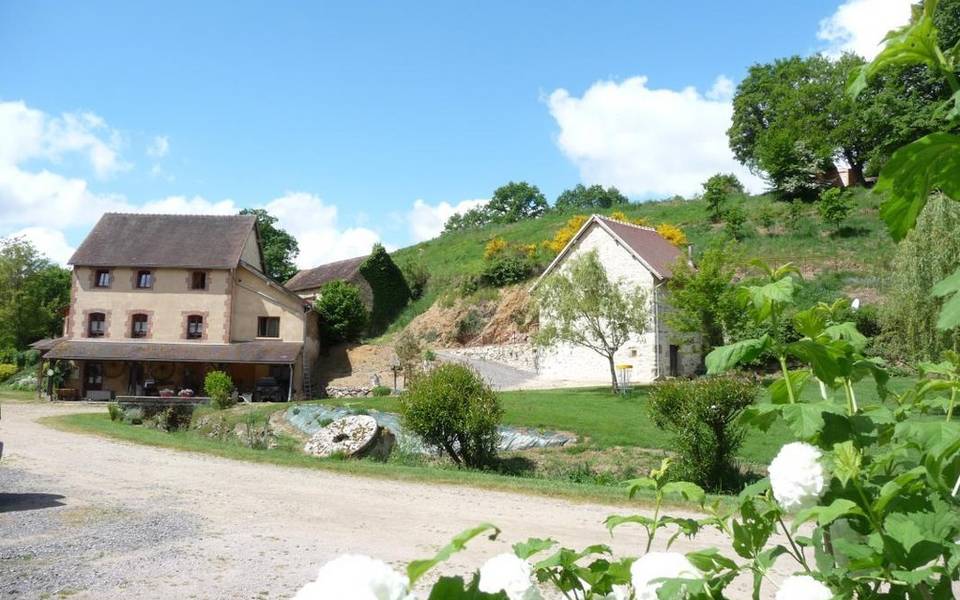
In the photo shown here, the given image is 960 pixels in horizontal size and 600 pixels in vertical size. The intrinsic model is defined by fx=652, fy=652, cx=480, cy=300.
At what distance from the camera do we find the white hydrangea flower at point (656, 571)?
120 cm

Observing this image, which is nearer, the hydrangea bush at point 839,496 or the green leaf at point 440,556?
the green leaf at point 440,556

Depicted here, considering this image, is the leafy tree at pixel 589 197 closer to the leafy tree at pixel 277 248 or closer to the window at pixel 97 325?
the leafy tree at pixel 277 248

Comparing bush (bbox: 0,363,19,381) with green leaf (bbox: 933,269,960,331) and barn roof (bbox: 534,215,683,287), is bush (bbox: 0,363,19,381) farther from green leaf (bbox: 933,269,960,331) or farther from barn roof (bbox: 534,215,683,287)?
green leaf (bbox: 933,269,960,331)

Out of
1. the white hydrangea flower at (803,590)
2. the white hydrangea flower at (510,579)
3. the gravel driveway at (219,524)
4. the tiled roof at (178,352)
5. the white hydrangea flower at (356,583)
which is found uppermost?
the tiled roof at (178,352)

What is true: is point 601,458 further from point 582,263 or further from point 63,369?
point 63,369

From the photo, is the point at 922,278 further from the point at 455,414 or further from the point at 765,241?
the point at 765,241

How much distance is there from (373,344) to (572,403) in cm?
2075

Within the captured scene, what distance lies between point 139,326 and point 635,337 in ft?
85.6

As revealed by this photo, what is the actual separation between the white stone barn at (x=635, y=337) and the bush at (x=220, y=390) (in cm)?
1492

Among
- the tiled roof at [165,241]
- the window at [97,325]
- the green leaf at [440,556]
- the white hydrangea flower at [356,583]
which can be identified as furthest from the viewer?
the tiled roof at [165,241]

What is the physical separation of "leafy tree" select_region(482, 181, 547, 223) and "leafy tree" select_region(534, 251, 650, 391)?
2476 inches

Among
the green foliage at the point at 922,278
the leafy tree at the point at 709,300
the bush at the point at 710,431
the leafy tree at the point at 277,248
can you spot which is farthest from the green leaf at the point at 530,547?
the leafy tree at the point at 277,248

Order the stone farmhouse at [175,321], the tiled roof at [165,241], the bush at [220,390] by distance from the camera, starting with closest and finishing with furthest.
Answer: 1. the bush at [220,390]
2. the stone farmhouse at [175,321]
3. the tiled roof at [165,241]

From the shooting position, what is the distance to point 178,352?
3353 cm
